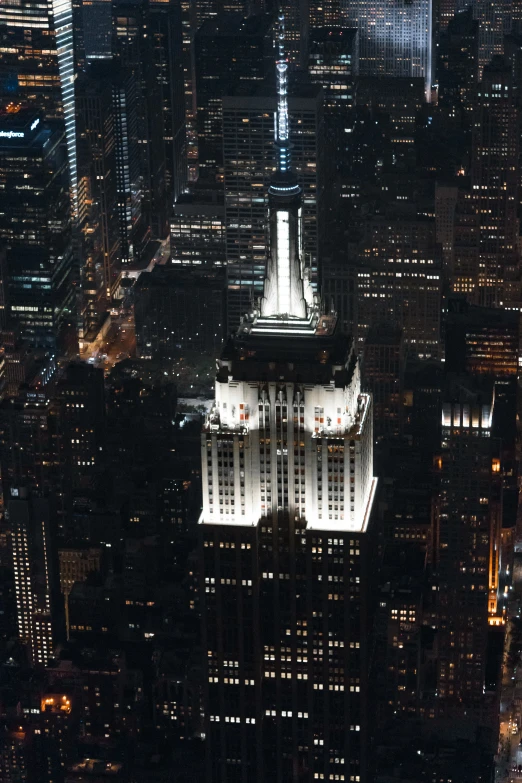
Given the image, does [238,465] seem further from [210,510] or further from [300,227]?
[300,227]

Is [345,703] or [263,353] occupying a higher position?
[263,353]

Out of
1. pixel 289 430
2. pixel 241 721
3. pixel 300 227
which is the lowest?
pixel 241 721

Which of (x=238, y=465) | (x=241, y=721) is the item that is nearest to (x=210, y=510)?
(x=238, y=465)

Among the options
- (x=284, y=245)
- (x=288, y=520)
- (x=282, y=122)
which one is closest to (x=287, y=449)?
(x=288, y=520)

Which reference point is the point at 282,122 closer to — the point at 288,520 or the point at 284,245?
the point at 284,245

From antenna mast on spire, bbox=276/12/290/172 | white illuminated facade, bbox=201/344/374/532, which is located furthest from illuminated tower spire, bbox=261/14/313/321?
white illuminated facade, bbox=201/344/374/532

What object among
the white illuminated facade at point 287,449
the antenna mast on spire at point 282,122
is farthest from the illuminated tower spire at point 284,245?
the white illuminated facade at point 287,449

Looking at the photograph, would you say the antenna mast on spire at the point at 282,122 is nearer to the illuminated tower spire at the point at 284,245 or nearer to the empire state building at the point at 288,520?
the illuminated tower spire at the point at 284,245
